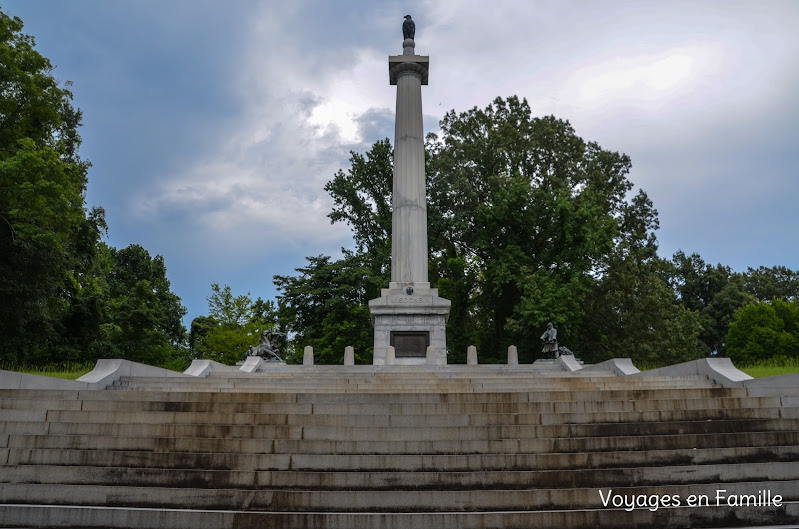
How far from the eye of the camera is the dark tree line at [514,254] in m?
31.5

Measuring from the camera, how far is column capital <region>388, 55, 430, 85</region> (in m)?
27.6

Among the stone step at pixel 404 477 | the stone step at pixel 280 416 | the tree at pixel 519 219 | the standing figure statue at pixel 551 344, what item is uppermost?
the tree at pixel 519 219

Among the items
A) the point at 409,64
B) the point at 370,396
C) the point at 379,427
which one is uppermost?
the point at 409,64

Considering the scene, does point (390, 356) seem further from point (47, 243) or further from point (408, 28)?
point (408, 28)

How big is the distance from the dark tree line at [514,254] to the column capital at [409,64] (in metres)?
8.35

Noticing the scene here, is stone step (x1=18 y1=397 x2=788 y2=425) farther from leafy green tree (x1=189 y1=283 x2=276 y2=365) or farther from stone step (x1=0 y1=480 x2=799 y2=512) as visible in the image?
leafy green tree (x1=189 y1=283 x2=276 y2=365)

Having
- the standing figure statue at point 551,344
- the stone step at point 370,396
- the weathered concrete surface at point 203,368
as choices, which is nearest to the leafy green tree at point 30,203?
the weathered concrete surface at point 203,368

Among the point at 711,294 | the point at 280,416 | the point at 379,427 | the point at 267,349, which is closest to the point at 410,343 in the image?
the point at 267,349

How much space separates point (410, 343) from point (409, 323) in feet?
2.66

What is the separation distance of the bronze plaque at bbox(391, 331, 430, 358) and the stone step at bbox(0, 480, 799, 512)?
16.4 meters

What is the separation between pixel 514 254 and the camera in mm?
32438

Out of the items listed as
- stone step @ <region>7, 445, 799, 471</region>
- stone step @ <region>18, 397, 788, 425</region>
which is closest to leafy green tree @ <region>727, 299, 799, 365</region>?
stone step @ <region>18, 397, 788, 425</region>

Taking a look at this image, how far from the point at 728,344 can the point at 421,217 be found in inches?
1095

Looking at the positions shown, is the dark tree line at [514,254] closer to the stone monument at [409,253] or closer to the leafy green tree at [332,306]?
the leafy green tree at [332,306]
